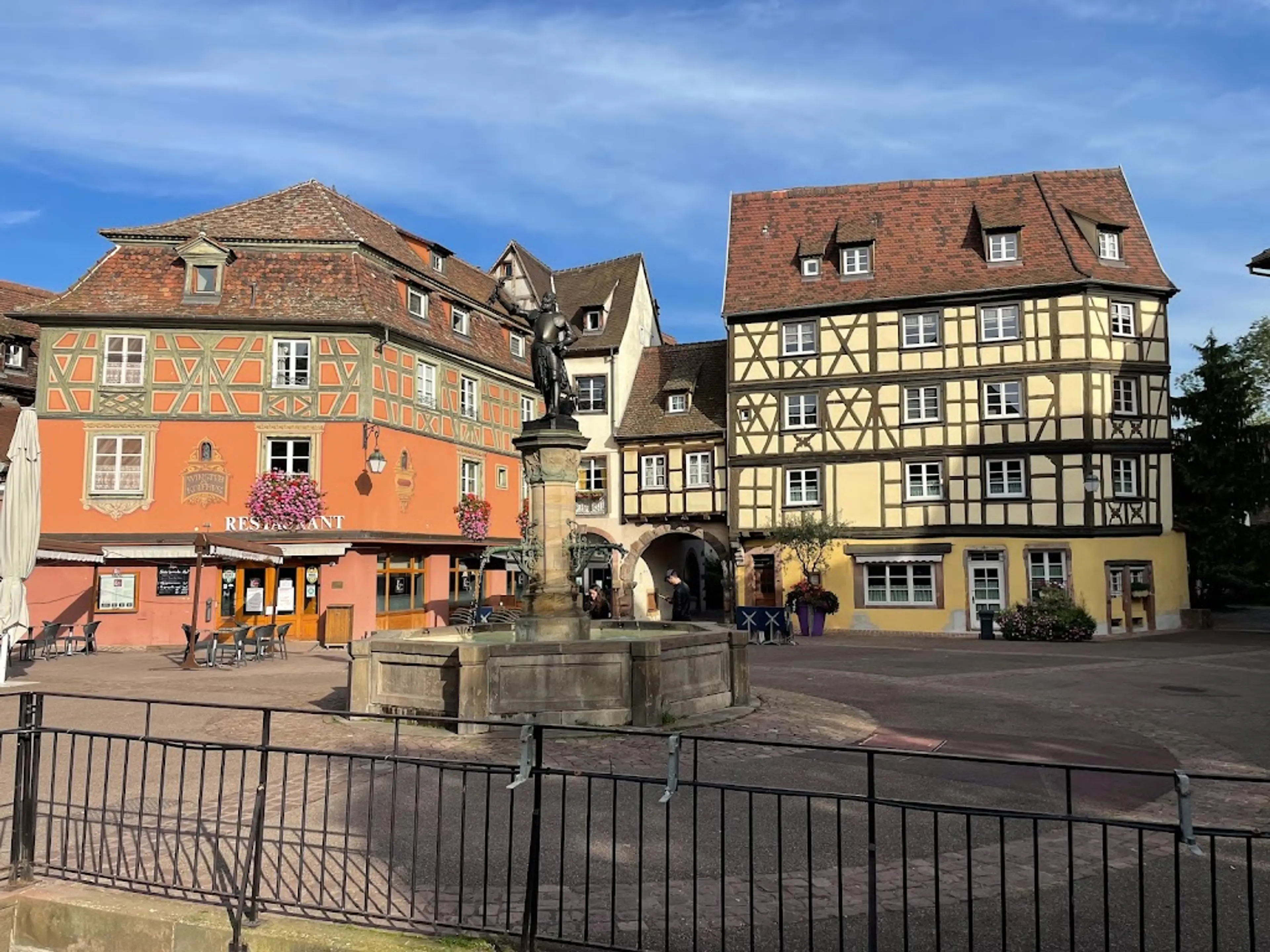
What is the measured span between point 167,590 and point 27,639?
435cm

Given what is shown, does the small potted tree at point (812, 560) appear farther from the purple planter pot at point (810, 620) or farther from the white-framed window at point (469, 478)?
the white-framed window at point (469, 478)

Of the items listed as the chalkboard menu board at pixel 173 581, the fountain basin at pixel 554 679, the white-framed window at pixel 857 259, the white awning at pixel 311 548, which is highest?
the white-framed window at pixel 857 259

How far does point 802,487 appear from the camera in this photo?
2966 centimetres

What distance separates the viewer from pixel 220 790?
5262 mm

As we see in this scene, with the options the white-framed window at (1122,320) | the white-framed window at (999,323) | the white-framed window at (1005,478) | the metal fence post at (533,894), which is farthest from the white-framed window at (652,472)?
the metal fence post at (533,894)

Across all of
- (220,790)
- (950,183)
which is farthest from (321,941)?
(950,183)

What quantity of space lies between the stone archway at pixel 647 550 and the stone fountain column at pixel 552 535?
19355 mm

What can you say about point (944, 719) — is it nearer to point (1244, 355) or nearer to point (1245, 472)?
point (1245, 472)

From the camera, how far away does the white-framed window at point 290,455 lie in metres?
24.6

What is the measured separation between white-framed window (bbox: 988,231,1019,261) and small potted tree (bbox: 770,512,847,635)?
9.44 meters

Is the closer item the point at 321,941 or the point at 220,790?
the point at 321,941

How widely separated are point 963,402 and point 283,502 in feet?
63.2

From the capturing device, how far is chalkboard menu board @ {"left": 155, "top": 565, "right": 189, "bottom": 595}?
23.4 meters

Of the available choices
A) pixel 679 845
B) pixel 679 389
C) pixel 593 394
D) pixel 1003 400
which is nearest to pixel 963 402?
pixel 1003 400
